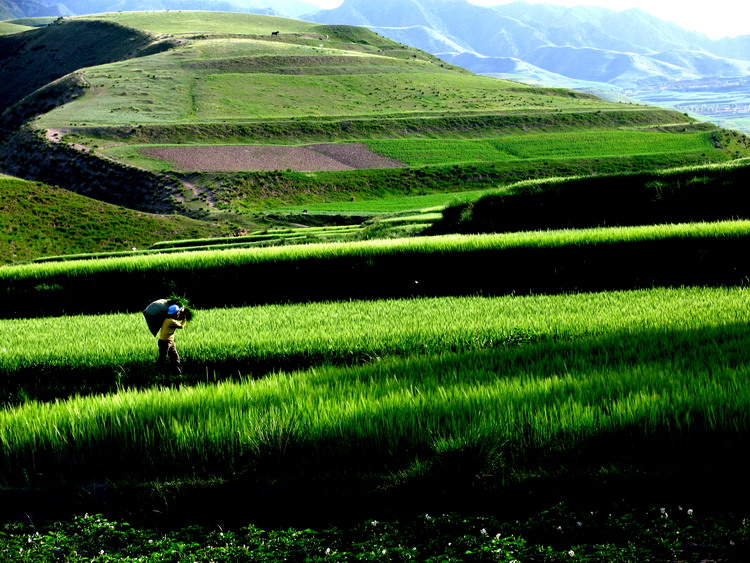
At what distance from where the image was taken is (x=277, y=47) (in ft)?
534

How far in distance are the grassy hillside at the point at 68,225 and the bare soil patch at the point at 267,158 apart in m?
17.1

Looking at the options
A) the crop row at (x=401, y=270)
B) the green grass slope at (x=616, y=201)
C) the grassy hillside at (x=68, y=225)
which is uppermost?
the green grass slope at (x=616, y=201)

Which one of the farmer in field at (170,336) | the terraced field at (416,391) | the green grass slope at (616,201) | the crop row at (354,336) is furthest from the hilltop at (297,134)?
the farmer in field at (170,336)

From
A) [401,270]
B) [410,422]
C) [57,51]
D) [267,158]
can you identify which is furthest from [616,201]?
[57,51]

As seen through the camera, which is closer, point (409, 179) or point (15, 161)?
point (409, 179)

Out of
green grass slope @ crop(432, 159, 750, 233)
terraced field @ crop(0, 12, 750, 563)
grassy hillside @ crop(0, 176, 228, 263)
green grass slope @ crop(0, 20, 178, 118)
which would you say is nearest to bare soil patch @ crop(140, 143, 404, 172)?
grassy hillside @ crop(0, 176, 228, 263)

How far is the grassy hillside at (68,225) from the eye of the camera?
5466cm

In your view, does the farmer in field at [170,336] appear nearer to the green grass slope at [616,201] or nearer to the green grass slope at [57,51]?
the green grass slope at [616,201]

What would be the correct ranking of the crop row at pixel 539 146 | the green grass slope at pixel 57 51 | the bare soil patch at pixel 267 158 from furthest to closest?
the green grass slope at pixel 57 51 < the crop row at pixel 539 146 < the bare soil patch at pixel 267 158

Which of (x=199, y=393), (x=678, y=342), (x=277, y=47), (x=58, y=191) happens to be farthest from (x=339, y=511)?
(x=277, y=47)

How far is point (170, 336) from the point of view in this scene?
36.9 ft

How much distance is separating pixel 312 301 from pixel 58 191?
56.1 m

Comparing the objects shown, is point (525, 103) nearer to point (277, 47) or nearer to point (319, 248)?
point (277, 47)

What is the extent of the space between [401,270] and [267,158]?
69455 millimetres
